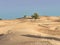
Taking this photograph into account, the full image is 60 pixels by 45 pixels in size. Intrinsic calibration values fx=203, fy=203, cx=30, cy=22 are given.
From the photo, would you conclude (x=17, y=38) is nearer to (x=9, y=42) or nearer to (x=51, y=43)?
(x=9, y=42)

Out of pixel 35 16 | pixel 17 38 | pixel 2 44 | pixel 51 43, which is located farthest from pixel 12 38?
pixel 35 16

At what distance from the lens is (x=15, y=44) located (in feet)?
40.4

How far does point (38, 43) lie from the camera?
12.1m

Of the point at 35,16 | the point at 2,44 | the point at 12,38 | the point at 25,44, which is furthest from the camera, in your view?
the point at 35,16

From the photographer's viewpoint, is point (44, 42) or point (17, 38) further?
point (17, 38)

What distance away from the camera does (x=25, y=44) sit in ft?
39.6

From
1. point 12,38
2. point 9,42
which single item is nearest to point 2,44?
point 9,42

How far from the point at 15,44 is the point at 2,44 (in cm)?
107

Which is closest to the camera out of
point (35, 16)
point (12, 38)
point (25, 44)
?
point (25, 44)

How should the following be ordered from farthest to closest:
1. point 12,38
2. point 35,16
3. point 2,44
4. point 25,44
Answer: point 35,16 < point 12,38 < point 2,44 < point 25,44

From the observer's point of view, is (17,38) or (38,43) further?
(17,38)

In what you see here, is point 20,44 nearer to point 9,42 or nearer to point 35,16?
point 9,42

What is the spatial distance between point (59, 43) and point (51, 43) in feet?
2.20

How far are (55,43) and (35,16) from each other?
103ft
